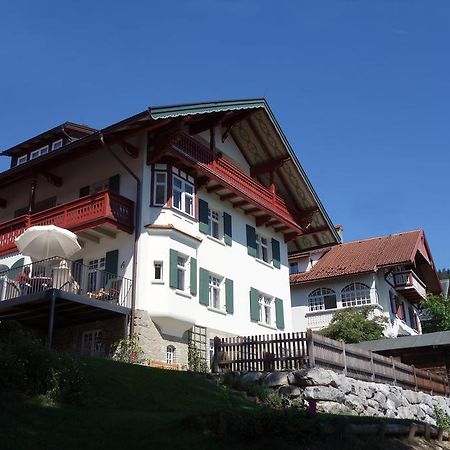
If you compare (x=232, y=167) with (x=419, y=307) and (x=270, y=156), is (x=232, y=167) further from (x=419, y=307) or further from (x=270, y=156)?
(x=419, y=307)

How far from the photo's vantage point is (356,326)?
118 ft

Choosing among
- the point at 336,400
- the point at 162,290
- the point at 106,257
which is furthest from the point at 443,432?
the point at 106,257

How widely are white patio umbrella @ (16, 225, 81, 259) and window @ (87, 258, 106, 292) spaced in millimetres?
1621

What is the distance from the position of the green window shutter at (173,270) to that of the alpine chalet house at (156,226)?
6 cm

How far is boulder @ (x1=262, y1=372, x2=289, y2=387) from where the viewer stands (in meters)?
17.9

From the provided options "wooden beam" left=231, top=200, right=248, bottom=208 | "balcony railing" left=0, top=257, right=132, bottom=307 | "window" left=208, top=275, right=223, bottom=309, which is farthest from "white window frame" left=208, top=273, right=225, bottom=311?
"balcony railing" left=0, top=257, right=132, bottom=307

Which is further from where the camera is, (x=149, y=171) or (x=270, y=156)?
(x=270, y=156)

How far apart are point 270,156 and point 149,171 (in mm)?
8662

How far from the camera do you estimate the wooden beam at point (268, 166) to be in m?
30.4

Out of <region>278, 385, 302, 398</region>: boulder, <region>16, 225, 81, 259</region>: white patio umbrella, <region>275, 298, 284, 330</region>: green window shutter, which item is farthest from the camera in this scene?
<region>275, 298, 284, 330</region>: green window shutter

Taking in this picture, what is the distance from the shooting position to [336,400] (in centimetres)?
1741

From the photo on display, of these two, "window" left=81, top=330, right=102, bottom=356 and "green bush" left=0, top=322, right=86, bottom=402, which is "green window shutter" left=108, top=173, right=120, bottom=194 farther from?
"green bush" left=0, top=322, right=86, bottom=402

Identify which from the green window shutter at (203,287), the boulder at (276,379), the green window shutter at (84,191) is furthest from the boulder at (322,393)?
the green window shutter at (84,191)

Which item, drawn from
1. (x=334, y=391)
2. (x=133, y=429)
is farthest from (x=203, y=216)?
(x=133, y=429)
